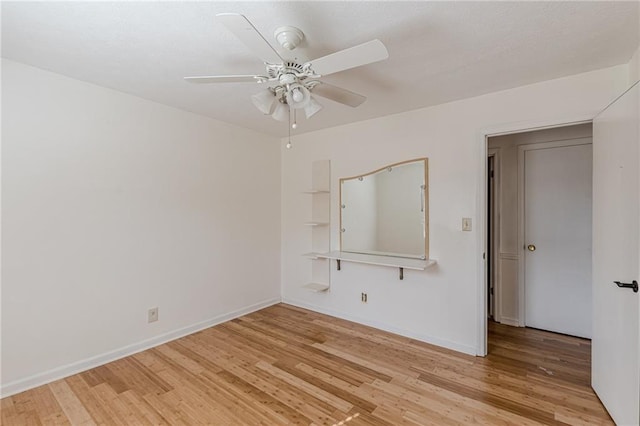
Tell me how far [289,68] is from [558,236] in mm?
3372

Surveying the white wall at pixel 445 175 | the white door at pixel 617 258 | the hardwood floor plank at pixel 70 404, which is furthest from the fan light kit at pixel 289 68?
the hardwood floor plank at pixel 70 404

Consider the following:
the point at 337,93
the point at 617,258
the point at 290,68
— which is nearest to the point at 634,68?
the point at 617,258

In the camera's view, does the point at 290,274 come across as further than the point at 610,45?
Yes

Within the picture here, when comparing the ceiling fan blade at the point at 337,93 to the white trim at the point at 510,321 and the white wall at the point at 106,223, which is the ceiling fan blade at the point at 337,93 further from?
the white trim at the point at 510,321

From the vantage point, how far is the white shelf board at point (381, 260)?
2906 millimetres

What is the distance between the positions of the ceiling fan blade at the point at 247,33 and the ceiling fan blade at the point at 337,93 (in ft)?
1.23

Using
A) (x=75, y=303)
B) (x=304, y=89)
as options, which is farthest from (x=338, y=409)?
(x=75, y=303)

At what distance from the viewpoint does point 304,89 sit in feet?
5.92

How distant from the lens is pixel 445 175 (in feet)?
9.69

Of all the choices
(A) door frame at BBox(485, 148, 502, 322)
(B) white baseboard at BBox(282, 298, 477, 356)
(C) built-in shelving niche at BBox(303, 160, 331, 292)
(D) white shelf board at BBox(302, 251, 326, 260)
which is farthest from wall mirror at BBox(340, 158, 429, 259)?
(A) door frame at BBox(485, 148, 502, 322)

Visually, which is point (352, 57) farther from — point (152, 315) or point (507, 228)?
point (507, 228)

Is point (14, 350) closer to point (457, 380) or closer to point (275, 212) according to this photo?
point (275, 212)

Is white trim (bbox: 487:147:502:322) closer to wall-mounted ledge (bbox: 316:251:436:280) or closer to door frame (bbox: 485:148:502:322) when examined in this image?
door frame (bbox: 485:148:502:322)

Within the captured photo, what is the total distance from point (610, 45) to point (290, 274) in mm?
3831
